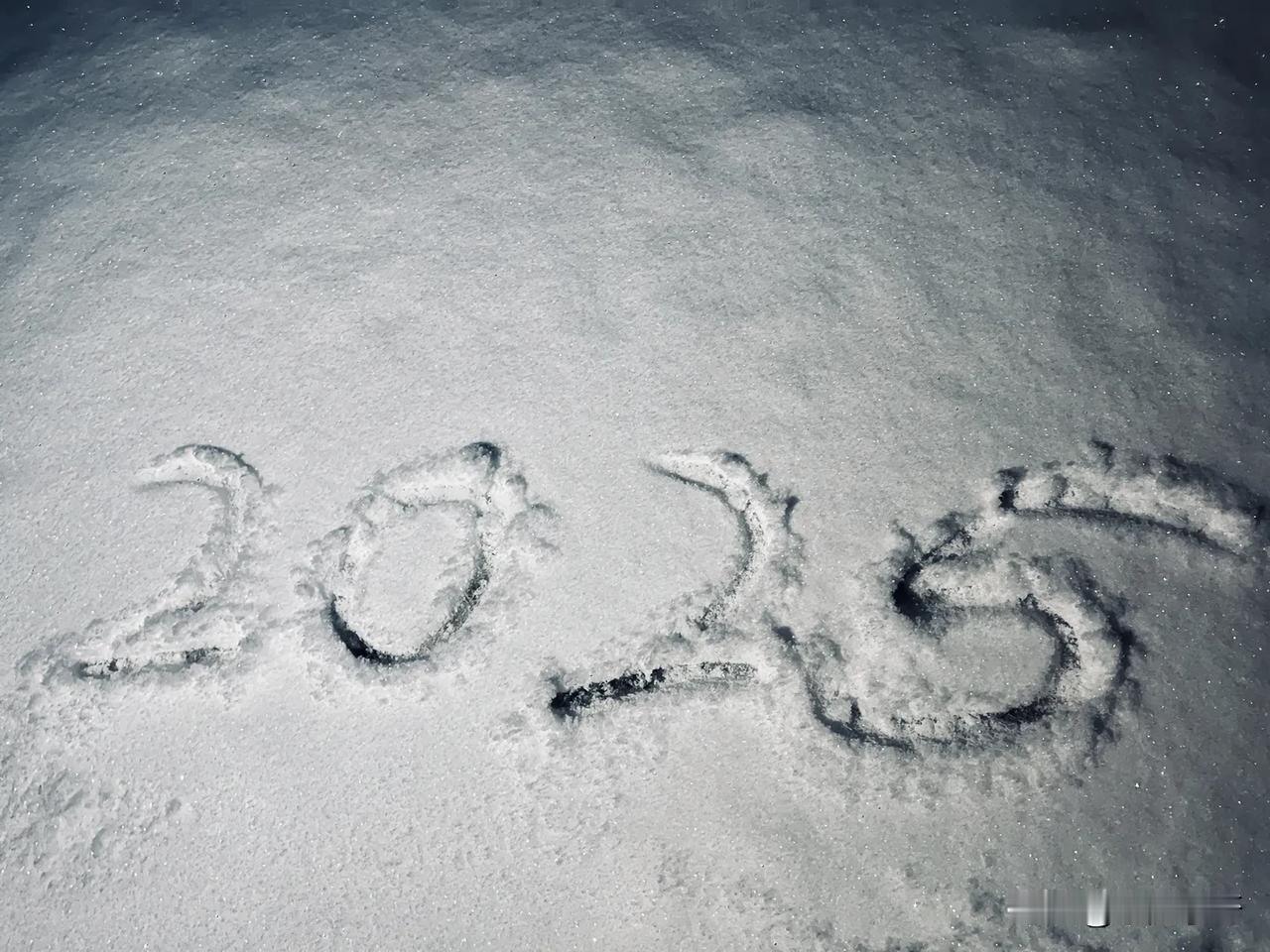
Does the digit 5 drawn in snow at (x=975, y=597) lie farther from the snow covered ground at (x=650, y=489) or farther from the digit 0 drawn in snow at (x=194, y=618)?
the digit 0 drawn in snow at (x=194, y=618)

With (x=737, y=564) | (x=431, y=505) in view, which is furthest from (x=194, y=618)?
(x=737, y=564)

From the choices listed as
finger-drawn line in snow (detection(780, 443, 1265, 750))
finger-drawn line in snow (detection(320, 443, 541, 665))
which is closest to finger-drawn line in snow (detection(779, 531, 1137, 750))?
finger-drawn line in snow (detection(780, 443, 1265, 750))

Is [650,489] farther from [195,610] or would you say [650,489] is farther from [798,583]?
[195,610]

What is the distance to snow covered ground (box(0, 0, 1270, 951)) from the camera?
939 millimetres

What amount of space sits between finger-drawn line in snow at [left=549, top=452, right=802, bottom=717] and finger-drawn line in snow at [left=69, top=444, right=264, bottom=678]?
0.45m

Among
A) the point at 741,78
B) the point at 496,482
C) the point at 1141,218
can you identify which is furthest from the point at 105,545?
the point at 1141,218

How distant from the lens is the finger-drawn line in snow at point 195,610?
1.09 m

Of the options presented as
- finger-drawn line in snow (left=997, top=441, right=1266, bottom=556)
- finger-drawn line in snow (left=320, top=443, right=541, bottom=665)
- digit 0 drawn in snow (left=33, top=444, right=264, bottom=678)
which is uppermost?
finger-drawn line in snow (left=997, top=441, right=1266, bottom=556)

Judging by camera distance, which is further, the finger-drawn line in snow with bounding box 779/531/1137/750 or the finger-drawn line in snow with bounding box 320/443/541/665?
the finger-drawn line in snow with bounding box 320/443/541/665

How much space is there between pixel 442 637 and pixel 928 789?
1.88 ft

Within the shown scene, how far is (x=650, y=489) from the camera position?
113 centimetres

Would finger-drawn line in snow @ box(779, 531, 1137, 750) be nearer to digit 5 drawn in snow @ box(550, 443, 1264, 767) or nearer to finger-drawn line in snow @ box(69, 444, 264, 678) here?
digit 5 drawn in snow @ box(550, 443, 1264, 767)

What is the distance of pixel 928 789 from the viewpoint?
935 mm

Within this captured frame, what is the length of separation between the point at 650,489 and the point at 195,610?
59 cm
